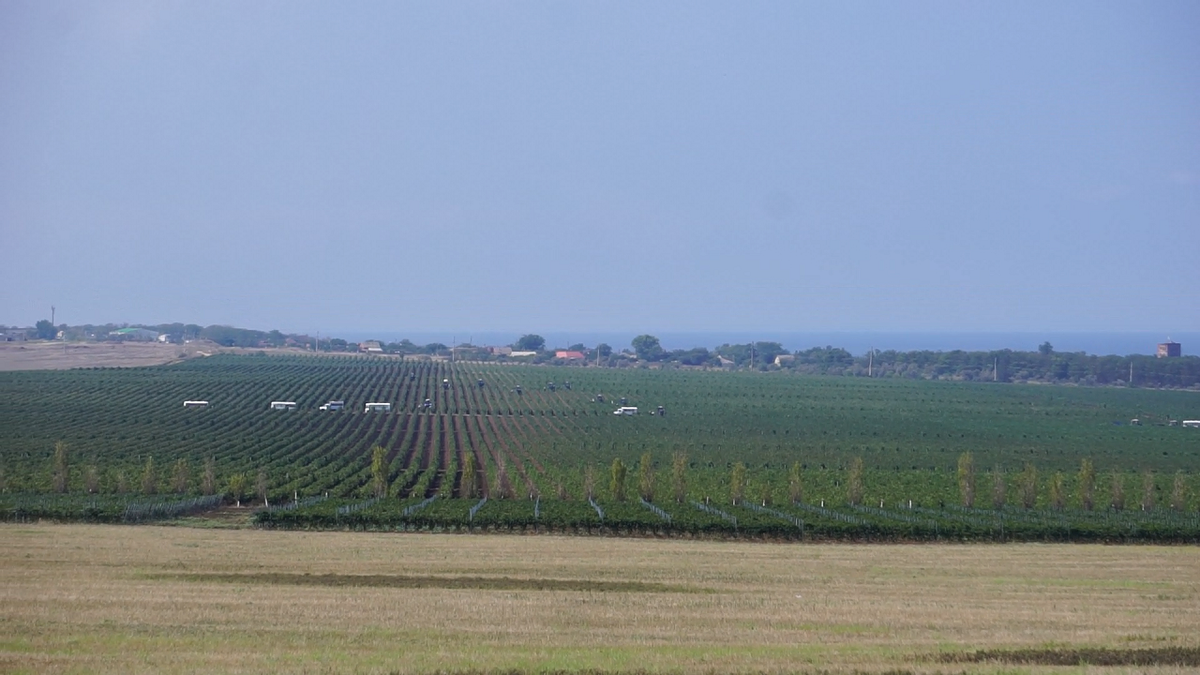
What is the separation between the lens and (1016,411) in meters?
107

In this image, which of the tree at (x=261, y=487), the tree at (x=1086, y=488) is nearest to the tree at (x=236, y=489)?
the tree at (x=261, y=487)

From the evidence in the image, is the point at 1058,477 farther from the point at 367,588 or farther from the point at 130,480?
the point at 130,480

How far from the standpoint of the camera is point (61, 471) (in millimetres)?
46406

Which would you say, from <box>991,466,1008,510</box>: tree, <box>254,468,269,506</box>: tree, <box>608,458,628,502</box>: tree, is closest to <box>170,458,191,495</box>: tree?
<box>254,468,269,506</box>: tree

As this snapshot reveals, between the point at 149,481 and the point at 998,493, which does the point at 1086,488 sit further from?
the point at 149,481

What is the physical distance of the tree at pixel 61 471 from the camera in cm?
4590

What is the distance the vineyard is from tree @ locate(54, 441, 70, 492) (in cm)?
15

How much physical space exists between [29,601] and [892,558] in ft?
75.7

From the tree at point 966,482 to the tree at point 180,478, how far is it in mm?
34777

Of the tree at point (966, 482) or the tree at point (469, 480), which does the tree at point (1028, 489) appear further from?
the tree at point (469, 480)

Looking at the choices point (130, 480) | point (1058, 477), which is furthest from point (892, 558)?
point (130, 480)

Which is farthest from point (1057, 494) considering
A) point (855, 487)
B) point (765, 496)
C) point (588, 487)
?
point (588, 487)

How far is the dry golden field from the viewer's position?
17.2 meters

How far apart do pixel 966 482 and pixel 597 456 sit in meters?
22.2
